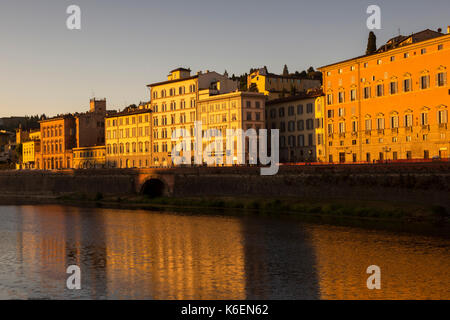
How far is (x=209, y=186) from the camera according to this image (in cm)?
7100

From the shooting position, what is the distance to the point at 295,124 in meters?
83.1

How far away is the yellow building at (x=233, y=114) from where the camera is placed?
84.5 m

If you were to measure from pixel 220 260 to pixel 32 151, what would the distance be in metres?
121

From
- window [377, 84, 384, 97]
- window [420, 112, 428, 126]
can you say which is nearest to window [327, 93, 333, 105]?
window [377, 84, 384, 97]

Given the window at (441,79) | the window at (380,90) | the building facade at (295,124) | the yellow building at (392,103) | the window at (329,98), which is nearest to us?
the window at (441,79)

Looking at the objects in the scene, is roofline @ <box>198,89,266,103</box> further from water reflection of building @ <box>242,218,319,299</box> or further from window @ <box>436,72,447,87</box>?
water reflection of building @ <box>242,218,319,299</box>

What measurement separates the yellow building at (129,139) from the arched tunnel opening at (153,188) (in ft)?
59.1

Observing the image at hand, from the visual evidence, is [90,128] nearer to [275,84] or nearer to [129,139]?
[129,139]

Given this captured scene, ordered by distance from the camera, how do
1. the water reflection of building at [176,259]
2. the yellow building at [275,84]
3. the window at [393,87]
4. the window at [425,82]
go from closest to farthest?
1. the water reflection of building at [176,259]
2. the window at [425,82]
3. the window at [393,87]
4. the yellow building at [275,84]

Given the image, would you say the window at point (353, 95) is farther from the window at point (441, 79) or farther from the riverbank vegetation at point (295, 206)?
the riverbank vegetation at point (295, 206)

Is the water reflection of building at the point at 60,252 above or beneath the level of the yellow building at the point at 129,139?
beneath

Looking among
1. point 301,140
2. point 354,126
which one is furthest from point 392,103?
point 301,140

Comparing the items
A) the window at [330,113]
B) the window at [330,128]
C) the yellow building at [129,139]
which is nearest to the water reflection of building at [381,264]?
the window at [330,128]

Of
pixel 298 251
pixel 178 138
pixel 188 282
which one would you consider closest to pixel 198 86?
pixel 178 138
